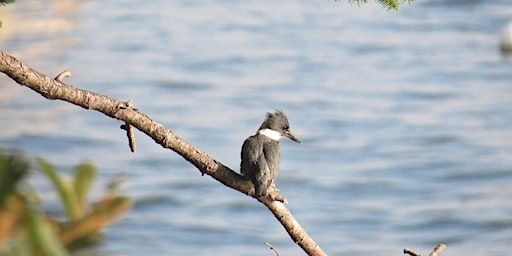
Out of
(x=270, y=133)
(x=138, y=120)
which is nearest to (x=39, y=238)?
(x=138, y=120)

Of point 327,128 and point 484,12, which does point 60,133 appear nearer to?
point 327,128

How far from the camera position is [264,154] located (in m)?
2.26

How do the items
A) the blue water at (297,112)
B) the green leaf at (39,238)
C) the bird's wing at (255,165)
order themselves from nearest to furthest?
1. the green leaf at (39,238)
2. the bird's wing at (255,165)
3. the blue water at (297,112)

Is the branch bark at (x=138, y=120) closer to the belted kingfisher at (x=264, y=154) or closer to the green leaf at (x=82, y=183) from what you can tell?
the belted kingfisher at (x=264, y=154)

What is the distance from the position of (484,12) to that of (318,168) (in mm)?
3279

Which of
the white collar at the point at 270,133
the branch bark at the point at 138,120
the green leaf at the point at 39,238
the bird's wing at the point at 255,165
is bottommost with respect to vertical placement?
the green leaf at the point at 39,238

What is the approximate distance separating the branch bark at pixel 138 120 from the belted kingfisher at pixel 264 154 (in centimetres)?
4

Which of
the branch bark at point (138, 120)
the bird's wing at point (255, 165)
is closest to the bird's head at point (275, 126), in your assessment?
the bird's wing at point (255, 165)

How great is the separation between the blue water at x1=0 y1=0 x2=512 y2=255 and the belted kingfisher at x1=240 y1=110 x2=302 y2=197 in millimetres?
4165

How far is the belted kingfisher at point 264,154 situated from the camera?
1.94 metres

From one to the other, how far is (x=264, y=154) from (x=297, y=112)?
251 inches

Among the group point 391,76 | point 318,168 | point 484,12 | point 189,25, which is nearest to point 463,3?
point 484,12

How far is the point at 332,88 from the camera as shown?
919cm

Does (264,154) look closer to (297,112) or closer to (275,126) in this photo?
(275,126)
